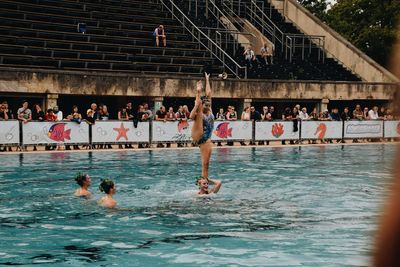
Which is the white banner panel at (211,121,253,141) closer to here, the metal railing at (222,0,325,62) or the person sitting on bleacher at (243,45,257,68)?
the person sitting on bleacher at (243,45,257,68)

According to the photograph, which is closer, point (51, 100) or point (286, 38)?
point (51, 100)

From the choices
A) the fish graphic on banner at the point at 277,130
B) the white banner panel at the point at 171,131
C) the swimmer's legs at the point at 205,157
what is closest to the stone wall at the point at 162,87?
the white banner panel at the point at 171,131

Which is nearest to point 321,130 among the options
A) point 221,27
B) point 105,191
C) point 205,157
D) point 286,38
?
point 286,38

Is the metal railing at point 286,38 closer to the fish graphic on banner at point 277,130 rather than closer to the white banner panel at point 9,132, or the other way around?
the fish graphic on banner at point 277,130

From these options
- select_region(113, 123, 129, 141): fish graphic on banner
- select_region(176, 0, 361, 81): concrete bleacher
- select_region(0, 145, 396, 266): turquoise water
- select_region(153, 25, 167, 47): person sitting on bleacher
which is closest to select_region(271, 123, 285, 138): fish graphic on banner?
select_region(113, 123, 129, 141): fish graphic on banner

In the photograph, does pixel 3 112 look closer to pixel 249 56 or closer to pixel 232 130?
pixel 232 130

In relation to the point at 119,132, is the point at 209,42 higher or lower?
higher

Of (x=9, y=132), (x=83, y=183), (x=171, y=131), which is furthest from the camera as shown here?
(x=171, y=131)

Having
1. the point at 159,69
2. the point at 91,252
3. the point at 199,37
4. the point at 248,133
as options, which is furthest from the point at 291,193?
the point at 199,37

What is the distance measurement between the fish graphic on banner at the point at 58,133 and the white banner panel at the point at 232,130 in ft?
21.2

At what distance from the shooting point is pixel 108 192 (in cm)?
1159

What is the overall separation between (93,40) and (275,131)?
1032 centimetres

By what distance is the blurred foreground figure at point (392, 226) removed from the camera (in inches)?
35.0

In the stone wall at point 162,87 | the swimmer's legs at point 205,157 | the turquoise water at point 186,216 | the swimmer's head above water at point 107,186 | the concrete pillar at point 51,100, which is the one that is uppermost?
the stone wall at point 162,87
